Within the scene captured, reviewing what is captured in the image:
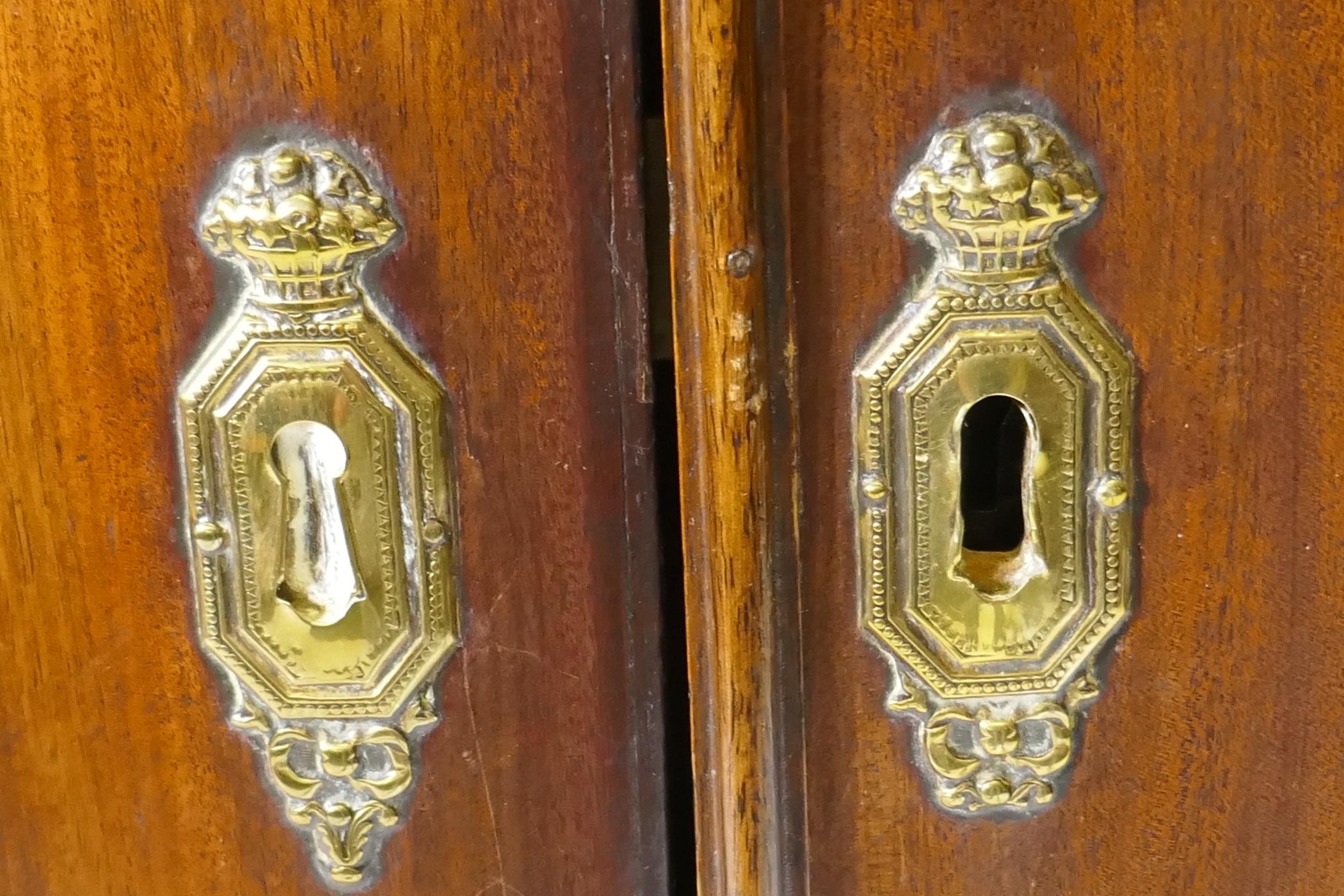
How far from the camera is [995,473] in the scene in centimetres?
58

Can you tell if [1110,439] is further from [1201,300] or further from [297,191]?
[297,191]

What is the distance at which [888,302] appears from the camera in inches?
22.0

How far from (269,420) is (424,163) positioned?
13cm

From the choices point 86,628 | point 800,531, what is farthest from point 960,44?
point 86,628

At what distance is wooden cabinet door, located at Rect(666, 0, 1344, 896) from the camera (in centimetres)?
53

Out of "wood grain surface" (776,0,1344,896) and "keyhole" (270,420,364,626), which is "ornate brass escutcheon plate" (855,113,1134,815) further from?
"keyhole" (270,420,364,626)

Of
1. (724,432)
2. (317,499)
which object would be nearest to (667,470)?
(724,432)

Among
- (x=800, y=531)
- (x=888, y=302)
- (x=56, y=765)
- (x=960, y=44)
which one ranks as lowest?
(x=56, y=765)

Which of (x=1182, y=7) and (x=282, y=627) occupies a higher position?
(x=1182, y=7)

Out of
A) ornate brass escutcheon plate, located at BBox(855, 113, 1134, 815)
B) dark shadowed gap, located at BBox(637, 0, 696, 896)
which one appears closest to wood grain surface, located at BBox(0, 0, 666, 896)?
dark shadowed gap, located at BBox(637, 0, 696, 896)

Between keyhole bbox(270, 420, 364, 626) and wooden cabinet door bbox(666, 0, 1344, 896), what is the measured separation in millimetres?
158

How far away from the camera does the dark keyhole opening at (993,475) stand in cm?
58

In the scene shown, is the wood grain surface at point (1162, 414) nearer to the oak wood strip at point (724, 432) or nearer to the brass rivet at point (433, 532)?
the oak wood strip at point (724, 432)

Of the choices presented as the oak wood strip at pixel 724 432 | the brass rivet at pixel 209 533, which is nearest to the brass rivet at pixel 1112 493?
the oak wood strip at pixel 724 432
